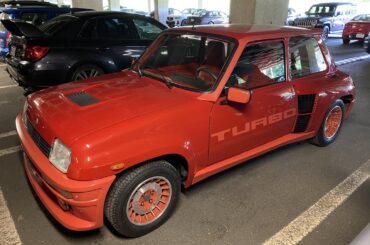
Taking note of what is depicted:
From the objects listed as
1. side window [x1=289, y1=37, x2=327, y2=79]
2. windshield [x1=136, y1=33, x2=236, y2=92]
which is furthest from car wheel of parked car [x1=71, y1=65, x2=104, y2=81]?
side window [x1=289, y1=37, x2=327, y2=79]

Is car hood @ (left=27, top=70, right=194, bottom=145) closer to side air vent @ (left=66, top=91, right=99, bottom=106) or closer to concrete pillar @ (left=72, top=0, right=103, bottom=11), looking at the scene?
side air vent @ (left=66, top=91, right=99, bottom=106)

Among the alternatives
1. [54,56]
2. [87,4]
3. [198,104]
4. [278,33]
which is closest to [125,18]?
[54,56]

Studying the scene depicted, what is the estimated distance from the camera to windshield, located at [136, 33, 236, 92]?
2.88 metres

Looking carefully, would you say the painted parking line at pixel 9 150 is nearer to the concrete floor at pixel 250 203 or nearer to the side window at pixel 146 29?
the concrete floor at pixel 250 203

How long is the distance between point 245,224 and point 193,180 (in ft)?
1.93

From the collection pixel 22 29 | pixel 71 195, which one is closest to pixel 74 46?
pixel 22 29

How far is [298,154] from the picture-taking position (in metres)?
4.00

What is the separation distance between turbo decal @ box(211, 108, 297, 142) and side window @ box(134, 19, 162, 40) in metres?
3.73

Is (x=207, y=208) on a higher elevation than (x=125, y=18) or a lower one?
lower

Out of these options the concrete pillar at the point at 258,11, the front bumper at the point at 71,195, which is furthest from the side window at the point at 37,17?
the front bumper at the point at 71,195

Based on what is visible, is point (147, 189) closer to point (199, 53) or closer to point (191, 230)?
point (191, 230)

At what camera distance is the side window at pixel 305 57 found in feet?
11.3

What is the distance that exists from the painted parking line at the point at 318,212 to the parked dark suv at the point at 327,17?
1387 centimetres

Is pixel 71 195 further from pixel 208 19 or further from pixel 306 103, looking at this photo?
pixel 208 19
